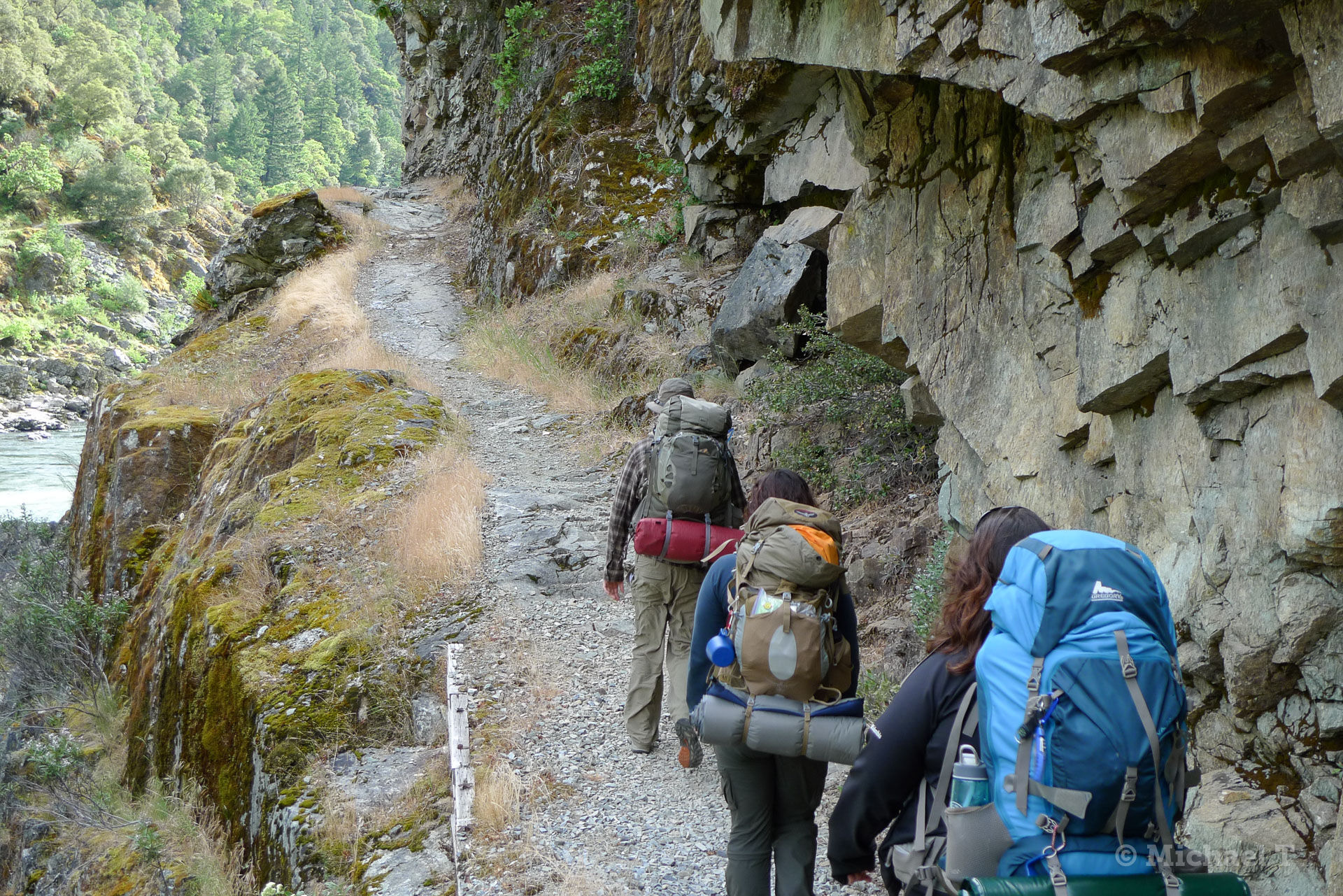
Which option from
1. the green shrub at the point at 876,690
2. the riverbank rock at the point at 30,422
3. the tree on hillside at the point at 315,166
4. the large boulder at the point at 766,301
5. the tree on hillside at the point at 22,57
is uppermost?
the tree on hillside at the point at 315,166

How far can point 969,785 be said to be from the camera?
1.99 m

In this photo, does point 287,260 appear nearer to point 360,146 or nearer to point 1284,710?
point 1284,710

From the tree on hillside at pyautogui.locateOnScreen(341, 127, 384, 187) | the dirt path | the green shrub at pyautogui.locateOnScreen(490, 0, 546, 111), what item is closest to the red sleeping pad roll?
the dirt path

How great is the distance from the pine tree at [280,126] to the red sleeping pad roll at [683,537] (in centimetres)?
8920

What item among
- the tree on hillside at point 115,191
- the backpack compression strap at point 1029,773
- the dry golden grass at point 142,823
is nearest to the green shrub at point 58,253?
the tree on hillside at point 115,191

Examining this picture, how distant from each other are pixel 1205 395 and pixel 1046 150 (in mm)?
1818

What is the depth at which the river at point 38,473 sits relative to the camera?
23.3m

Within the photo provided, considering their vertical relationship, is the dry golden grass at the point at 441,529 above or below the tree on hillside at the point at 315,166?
below

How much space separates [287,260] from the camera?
22844mm

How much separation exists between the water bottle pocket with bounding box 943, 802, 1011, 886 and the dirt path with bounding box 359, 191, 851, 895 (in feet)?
8.52

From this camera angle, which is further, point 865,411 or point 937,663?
point 865,411

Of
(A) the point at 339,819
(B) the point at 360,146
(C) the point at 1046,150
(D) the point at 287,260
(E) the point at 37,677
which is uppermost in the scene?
(B) the point at 360,146

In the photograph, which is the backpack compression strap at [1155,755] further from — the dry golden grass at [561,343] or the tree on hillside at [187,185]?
the tree on hillside at [187,185]

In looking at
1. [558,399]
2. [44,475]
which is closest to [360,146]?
[44,475]
